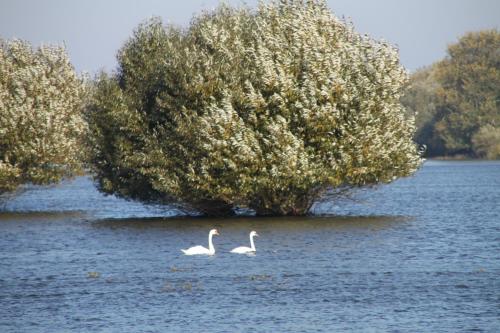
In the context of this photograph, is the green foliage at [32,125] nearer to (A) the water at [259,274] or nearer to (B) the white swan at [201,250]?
(A) the water at [259,274]

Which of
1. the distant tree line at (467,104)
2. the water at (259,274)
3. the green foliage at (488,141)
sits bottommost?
the water at (259,274)

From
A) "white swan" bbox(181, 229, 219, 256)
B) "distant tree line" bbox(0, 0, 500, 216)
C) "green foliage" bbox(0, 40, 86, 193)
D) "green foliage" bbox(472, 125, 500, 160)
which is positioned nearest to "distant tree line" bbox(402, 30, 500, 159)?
"green foliage" bbox(472, 125, 500, 160)

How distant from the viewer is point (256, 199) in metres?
52.9

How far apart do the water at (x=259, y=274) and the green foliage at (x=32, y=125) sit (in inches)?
130

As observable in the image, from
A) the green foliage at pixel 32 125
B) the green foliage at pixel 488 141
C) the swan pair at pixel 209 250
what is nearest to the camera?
the swan pair at pixel 209 250

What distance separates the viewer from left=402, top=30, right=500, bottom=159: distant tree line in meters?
147

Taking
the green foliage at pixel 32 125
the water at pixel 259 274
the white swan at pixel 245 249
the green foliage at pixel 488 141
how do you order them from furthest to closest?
the green foliage at pixel 488 141 → the green foliage at pixel 32 125 → the white swan at pixel 245 249 → the water at pixel 259 274

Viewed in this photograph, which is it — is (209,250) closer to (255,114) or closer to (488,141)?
(255,114)

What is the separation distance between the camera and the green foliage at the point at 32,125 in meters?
61.4

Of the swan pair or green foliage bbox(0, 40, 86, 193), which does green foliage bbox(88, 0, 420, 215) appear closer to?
green foliage bbox(0, 40, 86, 193)

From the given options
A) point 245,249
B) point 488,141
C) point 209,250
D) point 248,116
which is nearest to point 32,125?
point 248,116

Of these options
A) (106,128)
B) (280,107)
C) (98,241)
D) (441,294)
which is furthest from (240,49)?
(441,294)

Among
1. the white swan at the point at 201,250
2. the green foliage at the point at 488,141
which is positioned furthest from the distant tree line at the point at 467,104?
the white swan at the point at 201,250

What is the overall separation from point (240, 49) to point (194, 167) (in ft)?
20.8
